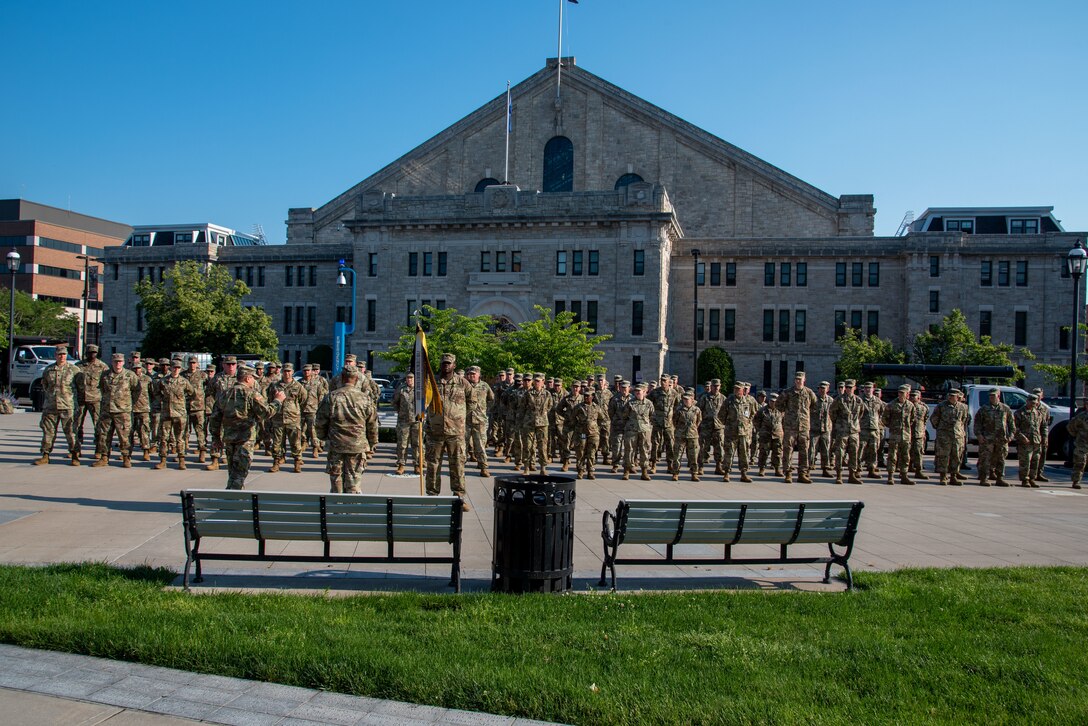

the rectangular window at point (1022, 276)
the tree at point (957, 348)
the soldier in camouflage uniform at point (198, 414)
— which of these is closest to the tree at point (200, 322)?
the soldier in camouflage uniform at point (198, 414)

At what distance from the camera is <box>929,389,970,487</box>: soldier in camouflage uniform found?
16.6 metres

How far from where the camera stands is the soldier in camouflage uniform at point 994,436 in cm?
1652

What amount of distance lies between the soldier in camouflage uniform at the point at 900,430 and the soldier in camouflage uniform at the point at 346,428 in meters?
11.7

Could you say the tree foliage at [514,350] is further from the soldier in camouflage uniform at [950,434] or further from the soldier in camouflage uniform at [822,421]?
the soldier in camouflage uniform at [950,434]

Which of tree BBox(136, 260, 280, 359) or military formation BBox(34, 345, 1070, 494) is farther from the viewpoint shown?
tree BBox(136, 260, 280, 359)

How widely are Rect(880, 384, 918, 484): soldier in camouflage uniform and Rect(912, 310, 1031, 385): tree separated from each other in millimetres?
23574

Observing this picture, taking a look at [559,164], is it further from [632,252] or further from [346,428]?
[346,428]

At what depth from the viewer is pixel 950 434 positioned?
16.7 meters

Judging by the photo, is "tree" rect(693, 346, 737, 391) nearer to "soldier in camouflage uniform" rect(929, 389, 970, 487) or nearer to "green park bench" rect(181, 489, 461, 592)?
"soldier in camouflage uniform" rect(929, 389, 970, 487)

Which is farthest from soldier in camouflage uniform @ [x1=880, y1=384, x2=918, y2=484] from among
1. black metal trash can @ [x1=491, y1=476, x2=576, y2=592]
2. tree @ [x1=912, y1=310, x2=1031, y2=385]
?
tree @ [x1=912, y1=310, x2=1031, y2=385]

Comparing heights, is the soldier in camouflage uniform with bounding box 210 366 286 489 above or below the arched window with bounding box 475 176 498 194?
below

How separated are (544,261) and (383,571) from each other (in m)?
42.0

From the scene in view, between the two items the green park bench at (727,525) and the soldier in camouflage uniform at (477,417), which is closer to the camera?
the green park bench at (727,525)

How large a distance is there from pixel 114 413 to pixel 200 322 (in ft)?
99.6
